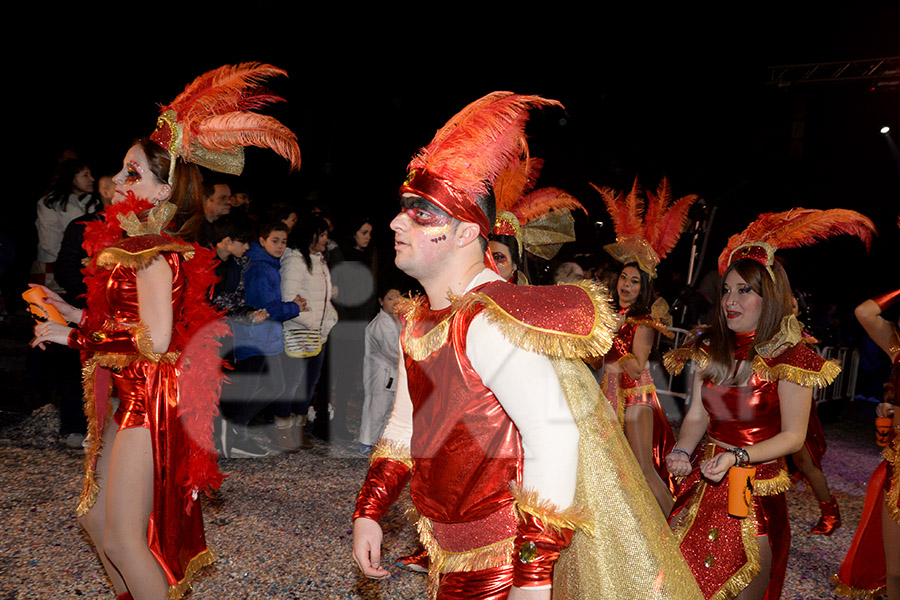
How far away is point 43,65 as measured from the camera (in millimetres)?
9430

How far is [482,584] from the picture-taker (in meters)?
1.61

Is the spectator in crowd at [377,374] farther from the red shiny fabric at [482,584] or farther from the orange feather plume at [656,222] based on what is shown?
the red shiny fabric at [482,584]

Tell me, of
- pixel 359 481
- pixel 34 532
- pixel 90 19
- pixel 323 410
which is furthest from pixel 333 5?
pixel 34 532

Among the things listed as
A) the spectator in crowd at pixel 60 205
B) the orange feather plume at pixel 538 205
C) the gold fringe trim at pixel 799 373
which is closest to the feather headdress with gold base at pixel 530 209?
the orange feather plume at pixel 538 205

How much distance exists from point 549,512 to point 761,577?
6.10 feet

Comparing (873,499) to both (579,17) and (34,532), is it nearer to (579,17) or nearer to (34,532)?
(34,532)

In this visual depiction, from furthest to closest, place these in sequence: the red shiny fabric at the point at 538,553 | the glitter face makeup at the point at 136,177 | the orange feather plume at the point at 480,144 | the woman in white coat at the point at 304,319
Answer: the woman in white coat at the point at 304,319, the glitter face makeup at the point at 136,177, the orange feather plume at the point at 480,144, the red shiny fabric at the point at 538,553

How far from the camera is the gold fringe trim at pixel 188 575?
2586mm

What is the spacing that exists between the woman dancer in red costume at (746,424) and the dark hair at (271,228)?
3.75 m

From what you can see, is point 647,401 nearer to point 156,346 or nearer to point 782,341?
point 782,341

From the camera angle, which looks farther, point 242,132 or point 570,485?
point 242,132

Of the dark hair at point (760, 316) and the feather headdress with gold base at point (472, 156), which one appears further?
the dark hair at point (760, 316)

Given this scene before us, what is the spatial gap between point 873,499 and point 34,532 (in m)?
4.95

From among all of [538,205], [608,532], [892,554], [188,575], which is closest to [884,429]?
[892,554]
